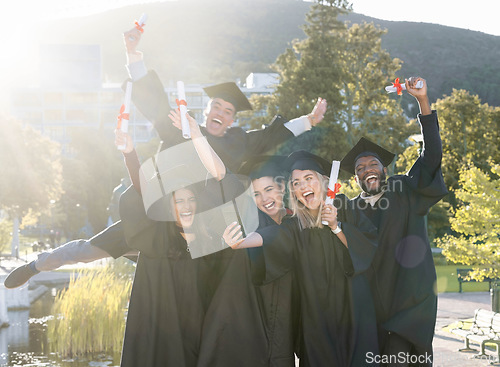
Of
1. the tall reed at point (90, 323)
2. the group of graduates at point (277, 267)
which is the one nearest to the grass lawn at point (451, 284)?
the tall reed at point (90, 323)

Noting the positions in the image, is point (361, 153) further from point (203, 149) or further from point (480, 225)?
point (480, 225)

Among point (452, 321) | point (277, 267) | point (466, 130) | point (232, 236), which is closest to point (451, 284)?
point (452, 321)

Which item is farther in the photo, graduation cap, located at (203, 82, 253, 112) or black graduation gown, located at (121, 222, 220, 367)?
graduation cap, located at (203, 82, 253, 112)

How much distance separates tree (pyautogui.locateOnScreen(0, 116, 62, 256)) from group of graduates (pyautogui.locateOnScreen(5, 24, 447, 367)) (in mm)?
30834

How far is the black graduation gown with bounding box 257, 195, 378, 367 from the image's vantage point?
4.97 meters

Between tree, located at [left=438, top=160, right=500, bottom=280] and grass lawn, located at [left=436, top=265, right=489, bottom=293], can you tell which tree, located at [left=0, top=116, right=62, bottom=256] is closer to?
grass lawn, located at [left=436, top=265, right=489, bottom=293]

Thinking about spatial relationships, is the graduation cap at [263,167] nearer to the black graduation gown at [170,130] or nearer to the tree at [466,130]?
the black graduation gown at [170,130]

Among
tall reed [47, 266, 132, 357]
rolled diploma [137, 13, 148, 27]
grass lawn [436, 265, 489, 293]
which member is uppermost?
rolled diploma [137, 13, 148, 27]

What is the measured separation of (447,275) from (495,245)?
1557 centimetres

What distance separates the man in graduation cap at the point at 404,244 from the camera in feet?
17.4

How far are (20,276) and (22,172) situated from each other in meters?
29.9

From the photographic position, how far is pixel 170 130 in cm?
641

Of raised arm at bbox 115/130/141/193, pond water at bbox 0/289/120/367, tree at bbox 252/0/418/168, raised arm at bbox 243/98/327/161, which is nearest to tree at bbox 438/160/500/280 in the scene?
pond water at bbox 0/289/120/367

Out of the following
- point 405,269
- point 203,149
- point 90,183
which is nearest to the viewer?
point 203,149
